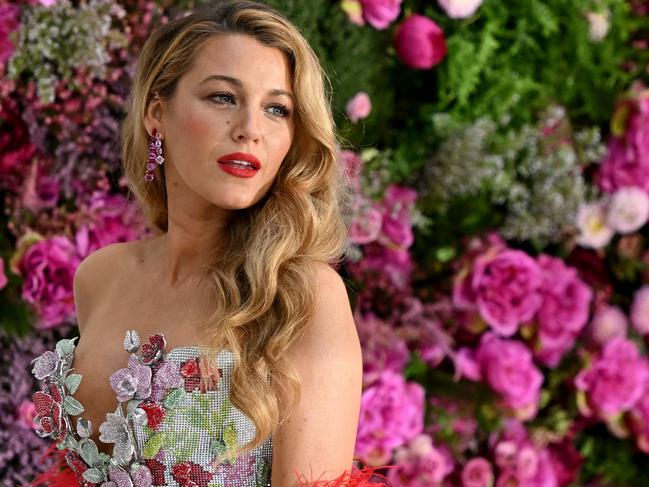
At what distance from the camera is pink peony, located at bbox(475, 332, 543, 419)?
12.6 ft

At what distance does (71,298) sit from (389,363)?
122 cm

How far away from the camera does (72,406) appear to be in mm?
2174

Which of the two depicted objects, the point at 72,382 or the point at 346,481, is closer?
the point at 346,481

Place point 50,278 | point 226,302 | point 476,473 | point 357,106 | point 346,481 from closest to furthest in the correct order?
point 346,481, point 226,302, point 50,278, point 357,106, point 476,473

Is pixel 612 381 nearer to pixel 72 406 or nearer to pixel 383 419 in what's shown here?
pixel 383 419

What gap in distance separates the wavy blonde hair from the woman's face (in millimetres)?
40

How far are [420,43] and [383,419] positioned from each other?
149 cm

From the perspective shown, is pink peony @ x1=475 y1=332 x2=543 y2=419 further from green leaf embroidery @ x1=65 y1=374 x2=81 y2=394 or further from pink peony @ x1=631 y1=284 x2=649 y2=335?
green leaf embroidery @ x1=65 y1=374 x2=81 y2=394

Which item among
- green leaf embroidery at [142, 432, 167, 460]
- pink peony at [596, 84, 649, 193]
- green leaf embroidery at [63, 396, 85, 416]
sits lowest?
green leaf embroidery at [63, 396, 85, 416]

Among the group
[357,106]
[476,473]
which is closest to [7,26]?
[357,106]

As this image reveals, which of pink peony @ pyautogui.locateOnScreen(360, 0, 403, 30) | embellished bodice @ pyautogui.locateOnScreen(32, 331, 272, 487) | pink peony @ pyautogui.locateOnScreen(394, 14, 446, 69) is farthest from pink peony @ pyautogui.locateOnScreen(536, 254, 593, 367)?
embellished bodice @ pyautogui.locateOnScreen(32, 331, 272, 487)

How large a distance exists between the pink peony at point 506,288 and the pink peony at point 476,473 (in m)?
0.54

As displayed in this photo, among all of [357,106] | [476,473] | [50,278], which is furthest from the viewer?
[476,473]

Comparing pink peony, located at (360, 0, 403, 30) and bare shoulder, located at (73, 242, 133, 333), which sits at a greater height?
pink peony, located at (360, 0, 403, 30)
